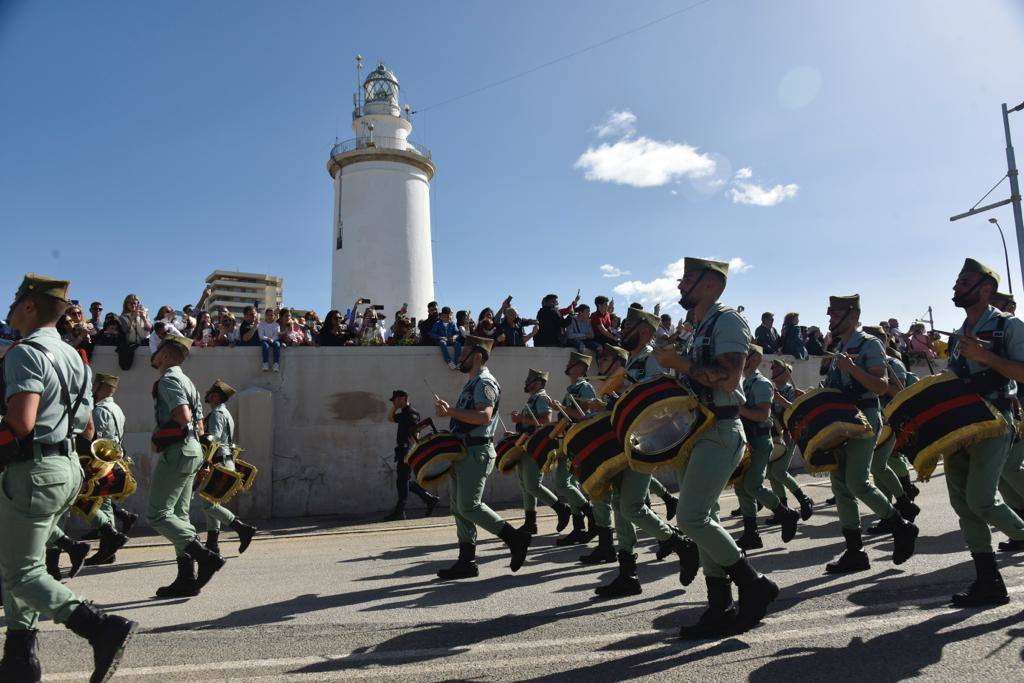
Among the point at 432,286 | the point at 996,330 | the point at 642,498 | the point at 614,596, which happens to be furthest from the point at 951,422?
the point at 432,286

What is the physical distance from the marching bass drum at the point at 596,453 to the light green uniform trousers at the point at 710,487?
109cm

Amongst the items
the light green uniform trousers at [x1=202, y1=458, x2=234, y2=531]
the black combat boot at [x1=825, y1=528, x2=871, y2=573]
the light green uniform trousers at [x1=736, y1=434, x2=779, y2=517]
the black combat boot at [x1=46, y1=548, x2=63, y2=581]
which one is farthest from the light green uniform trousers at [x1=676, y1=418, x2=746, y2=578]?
the black combat boot at [x1=46, y1=548, x2=63, y2=581]

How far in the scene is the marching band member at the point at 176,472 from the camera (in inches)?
231

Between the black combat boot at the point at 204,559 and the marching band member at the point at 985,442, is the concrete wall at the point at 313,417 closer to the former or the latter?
the black combat boot at the point at 204,559

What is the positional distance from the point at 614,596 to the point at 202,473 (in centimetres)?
476

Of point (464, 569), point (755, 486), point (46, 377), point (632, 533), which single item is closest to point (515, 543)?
point (464, 569)

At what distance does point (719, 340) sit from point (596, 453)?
65.2 inches

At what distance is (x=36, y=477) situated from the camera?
11.9 feet

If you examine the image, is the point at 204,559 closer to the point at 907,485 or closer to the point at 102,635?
the point at 102,635

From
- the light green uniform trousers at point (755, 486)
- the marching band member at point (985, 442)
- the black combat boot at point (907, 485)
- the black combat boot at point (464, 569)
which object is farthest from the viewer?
the black combat boot at point (907, 485)

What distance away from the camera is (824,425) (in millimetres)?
5855

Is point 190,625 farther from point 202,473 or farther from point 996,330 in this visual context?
point 996,330

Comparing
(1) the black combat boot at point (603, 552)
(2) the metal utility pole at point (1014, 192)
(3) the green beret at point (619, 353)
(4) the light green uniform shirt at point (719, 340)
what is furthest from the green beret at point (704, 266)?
(2) the metal utility pole at point (1014, 192)

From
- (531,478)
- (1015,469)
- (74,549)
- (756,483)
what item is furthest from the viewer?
(531,478)
